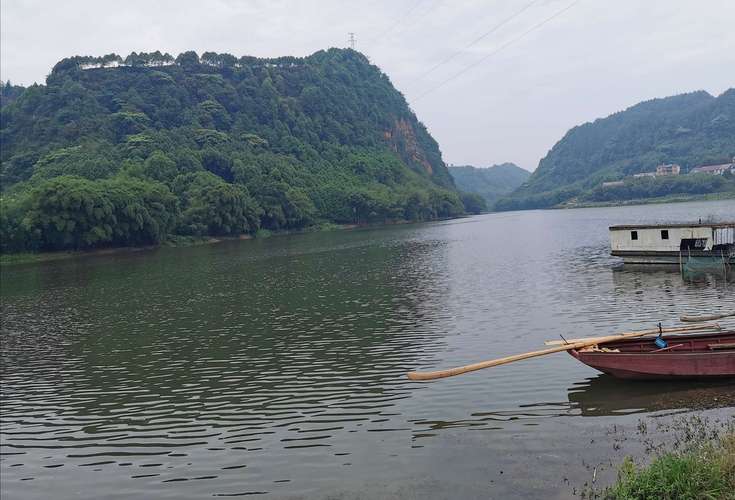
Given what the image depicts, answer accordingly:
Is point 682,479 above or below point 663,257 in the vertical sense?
below

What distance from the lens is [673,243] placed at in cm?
4825

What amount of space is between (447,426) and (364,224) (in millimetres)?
182432

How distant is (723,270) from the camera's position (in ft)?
143

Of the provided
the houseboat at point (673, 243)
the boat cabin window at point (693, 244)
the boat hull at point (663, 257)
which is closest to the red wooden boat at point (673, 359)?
the boat hull at point (663, 257)

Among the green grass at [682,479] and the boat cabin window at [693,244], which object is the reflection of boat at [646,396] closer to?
the green grass at [682,479]

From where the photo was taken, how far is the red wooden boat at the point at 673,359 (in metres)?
18.9

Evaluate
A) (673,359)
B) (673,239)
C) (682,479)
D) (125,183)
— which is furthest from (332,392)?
(125,183)

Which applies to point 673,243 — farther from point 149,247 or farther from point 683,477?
point 149,247

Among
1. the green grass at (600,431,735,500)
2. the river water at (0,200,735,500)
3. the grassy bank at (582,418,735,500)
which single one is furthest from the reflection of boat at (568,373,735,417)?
the green grass at (600,431,735,500)

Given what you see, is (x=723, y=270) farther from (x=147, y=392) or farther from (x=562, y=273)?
(x=147, y=392)

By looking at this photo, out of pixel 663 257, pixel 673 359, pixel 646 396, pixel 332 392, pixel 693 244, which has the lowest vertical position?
pixel 646 396

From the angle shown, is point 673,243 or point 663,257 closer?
point 673,243

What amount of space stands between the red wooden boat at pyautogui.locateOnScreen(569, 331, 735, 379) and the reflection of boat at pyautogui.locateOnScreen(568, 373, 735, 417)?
0.34 m

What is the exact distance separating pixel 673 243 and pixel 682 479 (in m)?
41.8
